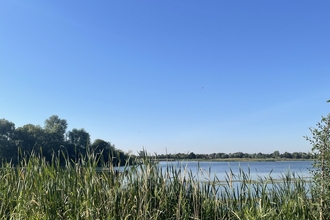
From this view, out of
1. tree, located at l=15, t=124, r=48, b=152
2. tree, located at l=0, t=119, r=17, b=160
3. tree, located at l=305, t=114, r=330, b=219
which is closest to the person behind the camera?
tree, located at l=305, t=114, r=330, b=219

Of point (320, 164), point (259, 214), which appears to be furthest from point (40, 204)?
point (320, 164)

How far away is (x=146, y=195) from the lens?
12.9ft

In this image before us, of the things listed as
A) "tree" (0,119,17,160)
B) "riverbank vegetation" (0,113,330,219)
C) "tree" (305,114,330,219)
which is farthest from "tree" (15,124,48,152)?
"tree" (305,114,330,219)

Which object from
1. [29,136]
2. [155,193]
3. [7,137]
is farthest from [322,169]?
[7,137]

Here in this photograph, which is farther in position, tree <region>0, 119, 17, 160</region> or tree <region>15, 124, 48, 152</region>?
tree <region>15, 124, 48, 152</region>

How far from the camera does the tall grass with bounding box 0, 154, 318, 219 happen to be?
3.95m

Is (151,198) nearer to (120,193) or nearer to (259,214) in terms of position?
(120,193)

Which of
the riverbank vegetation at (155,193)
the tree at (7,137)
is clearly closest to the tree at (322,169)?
the riverbank vegetation at (155,193)

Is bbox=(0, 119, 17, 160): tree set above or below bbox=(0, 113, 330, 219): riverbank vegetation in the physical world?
above

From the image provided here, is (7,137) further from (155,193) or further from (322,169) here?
(322,169)

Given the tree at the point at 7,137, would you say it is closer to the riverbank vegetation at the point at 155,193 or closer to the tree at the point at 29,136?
the tree at the point at 29,136

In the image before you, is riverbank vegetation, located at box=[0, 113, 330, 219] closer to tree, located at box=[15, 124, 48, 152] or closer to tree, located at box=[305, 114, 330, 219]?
tree, located at box=[305, 114, 330, 219]

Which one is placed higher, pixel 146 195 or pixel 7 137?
pixel 7 137

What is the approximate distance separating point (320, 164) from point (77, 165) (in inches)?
132
